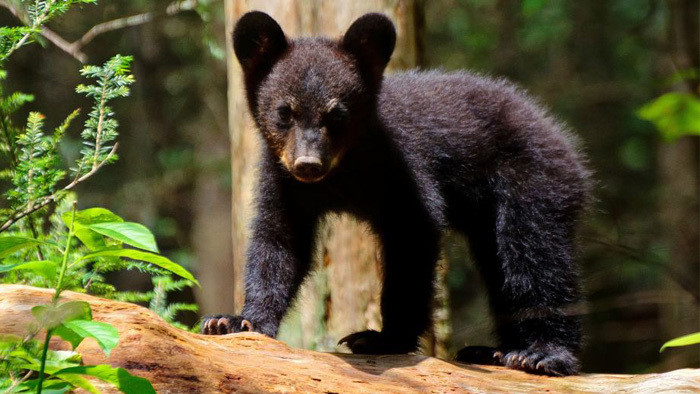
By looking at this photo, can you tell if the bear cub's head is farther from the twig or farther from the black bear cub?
the twig

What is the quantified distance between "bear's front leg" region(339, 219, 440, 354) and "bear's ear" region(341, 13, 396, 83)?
1191 mm

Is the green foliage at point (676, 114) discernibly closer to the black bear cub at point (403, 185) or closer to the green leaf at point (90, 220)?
the green leaf at point (90, 220)

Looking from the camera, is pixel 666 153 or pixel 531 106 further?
pixel 666 153

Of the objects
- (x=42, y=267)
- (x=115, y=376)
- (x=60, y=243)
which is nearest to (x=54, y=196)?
(x=60, y=243)

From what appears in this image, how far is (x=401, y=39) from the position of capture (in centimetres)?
723

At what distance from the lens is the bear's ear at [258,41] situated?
19.7 feet

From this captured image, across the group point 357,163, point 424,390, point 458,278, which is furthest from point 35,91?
point 424,390

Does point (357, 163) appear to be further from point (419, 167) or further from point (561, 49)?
point (561, 49)

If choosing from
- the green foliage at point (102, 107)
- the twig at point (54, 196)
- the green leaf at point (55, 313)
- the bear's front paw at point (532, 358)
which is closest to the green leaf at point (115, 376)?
the green leaf at point (55, 313)

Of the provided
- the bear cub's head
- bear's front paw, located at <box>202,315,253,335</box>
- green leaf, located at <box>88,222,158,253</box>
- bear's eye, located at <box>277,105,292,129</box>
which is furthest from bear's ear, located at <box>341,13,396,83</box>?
green leaf, located at <box>88,222,158,253</box>

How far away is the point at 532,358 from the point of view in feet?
18.0

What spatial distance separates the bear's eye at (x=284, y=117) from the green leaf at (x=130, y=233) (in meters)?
2.73

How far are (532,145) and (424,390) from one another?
8.97ft

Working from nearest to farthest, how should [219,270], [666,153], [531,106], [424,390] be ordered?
[424,390] < [531,106] < [666,153] < [219,270]
